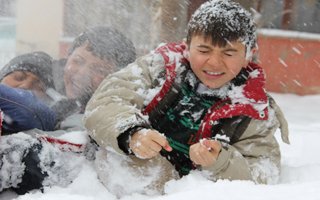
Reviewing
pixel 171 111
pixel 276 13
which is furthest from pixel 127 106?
pixel 276 13

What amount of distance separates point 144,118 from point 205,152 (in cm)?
29

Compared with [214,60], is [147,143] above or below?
below

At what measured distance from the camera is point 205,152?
1821 mm

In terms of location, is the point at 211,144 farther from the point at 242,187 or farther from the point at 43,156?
the point at 43,156

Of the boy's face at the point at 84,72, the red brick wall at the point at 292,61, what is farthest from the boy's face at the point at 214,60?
the red brick wall at the point at 292,61

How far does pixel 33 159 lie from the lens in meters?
2.04

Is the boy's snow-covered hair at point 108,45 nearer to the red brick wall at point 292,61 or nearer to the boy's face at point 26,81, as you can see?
the boy's face at point 26,81

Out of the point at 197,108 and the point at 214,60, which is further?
the point at 197,108

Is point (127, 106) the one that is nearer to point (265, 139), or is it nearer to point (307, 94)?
point (265, 139)

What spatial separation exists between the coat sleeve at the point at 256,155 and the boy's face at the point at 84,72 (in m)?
1.18

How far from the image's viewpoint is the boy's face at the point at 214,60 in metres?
2.08

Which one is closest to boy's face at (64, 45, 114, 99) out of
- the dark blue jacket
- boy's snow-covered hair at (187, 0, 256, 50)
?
the dark blue jacket

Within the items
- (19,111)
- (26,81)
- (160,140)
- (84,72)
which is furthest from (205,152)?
(26,81)

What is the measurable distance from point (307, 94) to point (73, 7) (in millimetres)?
4230
